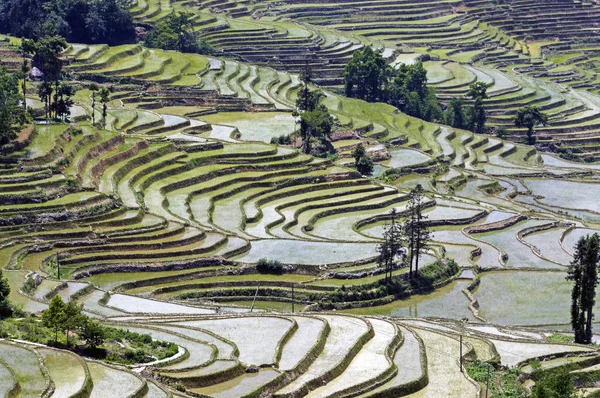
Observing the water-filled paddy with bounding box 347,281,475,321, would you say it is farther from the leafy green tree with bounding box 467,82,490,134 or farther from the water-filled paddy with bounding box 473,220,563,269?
the leafy green tree with bounding box 467,82,490,134

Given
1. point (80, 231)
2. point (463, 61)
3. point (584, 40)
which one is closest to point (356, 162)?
point (80, 231)

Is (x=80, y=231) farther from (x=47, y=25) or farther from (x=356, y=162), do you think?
(x=47, y=25)

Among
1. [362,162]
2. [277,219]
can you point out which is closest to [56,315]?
[277,219]

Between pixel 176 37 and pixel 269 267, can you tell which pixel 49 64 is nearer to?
pixel 269 267

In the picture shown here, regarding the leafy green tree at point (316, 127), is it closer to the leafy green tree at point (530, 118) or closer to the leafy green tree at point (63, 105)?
the leafy green tree at point (63, 105)

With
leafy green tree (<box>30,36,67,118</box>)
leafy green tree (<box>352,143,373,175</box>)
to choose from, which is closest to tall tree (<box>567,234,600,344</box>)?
leafy green tree (<box>352,143,373,175</box>)

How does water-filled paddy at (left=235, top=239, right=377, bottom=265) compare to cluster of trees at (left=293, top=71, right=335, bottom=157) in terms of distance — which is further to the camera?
cluster of trees at (left=293, top=71, right=335, bottom=157)

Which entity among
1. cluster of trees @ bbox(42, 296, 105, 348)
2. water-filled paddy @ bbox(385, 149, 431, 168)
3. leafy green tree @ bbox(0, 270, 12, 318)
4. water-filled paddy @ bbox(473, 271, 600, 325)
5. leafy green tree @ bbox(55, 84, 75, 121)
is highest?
leafy green tree @ bbox(55, 84, 75, 121)
